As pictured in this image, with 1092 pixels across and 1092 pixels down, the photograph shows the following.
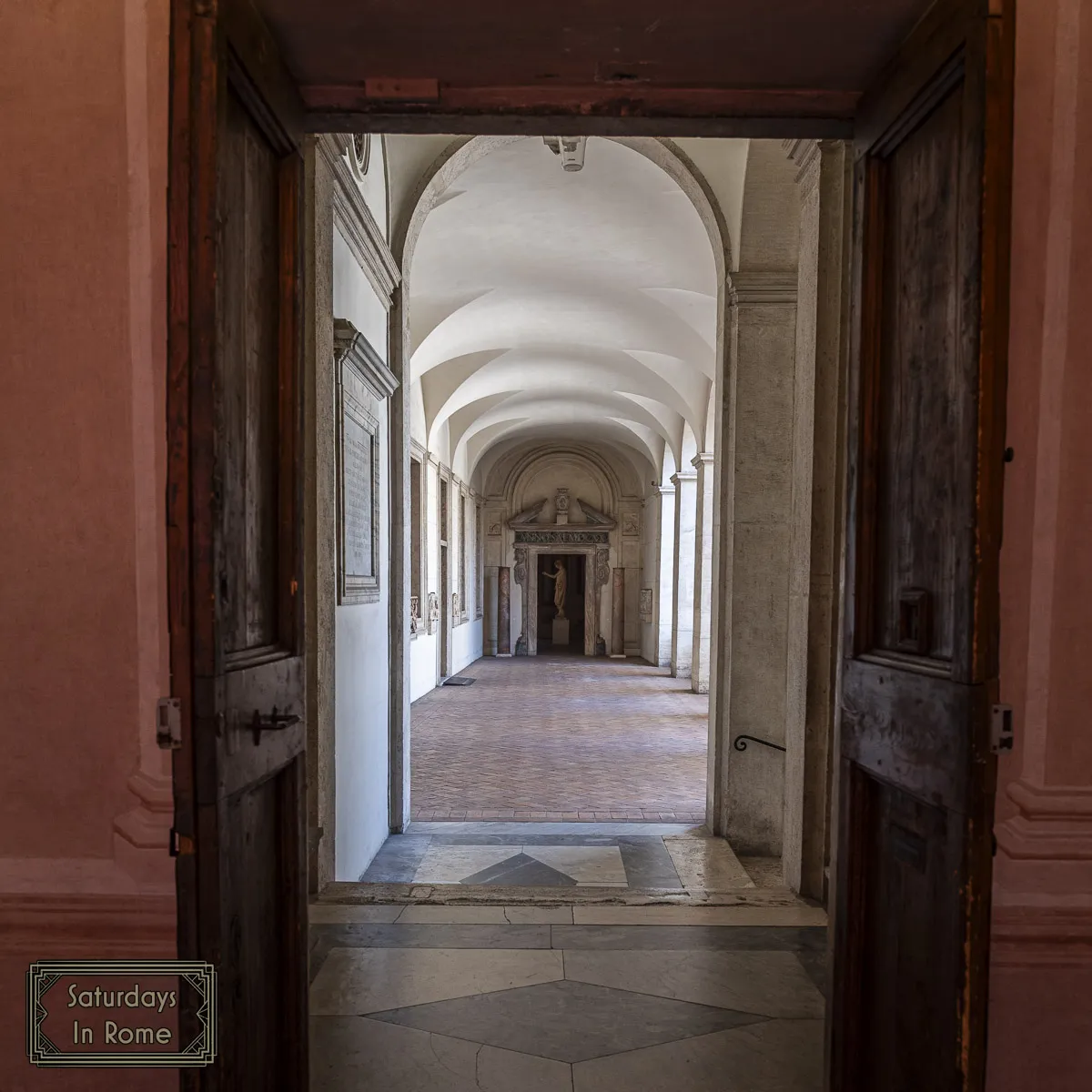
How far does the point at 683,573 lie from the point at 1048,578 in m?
14.6

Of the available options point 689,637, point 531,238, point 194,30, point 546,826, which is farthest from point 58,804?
point 689,637

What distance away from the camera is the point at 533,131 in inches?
86.3

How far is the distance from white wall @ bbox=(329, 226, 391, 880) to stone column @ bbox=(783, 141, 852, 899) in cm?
216

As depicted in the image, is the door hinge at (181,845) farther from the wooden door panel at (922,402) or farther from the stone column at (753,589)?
the stone column at (753,589)

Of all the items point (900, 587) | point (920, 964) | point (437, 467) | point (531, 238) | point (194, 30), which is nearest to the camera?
point (194, 30)

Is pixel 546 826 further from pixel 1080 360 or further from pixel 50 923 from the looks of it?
pixel 1080 360

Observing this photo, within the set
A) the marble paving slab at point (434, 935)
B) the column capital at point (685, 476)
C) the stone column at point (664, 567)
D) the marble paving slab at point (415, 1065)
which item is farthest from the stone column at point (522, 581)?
the marble paving slab at point (415, 1065)

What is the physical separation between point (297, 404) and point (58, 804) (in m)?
→ 1.21

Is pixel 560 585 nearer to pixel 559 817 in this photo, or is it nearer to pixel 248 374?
pixel 559 817

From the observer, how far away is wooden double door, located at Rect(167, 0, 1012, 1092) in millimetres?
1490

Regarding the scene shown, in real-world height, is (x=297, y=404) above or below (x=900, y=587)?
above

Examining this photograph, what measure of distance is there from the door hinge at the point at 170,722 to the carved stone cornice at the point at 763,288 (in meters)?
4.80

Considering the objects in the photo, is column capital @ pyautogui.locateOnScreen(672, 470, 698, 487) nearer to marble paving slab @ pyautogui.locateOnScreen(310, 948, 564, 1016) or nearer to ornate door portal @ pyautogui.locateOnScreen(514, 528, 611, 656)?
ornate door portal @ pyautogui.locateOnScreen(514, 528, 611, 656)

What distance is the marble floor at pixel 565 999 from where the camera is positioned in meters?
2.32
